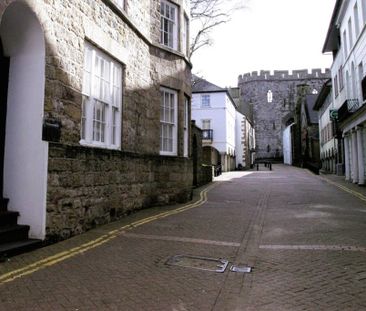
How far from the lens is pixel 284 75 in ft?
251

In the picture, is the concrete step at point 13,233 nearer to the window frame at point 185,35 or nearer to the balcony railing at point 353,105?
the window frame at point 185,35

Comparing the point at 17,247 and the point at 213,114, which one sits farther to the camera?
the point at 213,114

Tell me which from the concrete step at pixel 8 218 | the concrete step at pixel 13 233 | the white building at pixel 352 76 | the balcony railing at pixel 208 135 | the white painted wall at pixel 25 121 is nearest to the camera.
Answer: the concrete step at pixel 13 233

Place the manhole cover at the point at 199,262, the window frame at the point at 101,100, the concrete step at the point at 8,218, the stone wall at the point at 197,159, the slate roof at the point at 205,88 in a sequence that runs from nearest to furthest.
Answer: the manhole cover at the point at 199,262 → the concrete step at the point at 8,218 → the window frame at the point at 101,100 → the stone wall at the point at 197,159 → the slate roof at the point at 205,88

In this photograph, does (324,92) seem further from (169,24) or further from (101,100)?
(101,100)

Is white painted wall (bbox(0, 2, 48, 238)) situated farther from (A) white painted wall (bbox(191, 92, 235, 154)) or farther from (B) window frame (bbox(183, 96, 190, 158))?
(A) white painted wall (bbox(191, 92, 235, 154))

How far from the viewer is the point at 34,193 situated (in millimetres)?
7230

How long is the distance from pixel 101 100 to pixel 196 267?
5.05m

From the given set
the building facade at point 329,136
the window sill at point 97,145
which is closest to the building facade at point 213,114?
the building facade at point 329,136

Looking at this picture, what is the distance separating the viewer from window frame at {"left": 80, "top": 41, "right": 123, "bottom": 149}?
350 inches

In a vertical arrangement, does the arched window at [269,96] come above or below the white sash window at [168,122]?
above

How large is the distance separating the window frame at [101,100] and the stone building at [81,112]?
24 mm

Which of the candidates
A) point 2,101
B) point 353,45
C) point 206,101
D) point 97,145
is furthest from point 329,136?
point 2,101

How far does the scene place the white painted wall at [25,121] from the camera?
7176 millimetres
